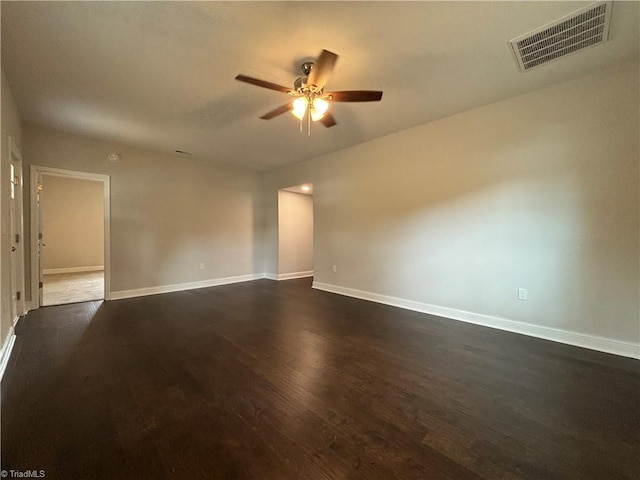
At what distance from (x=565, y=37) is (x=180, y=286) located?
6.17 metres

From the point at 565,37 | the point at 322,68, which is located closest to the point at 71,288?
the point at 322,68

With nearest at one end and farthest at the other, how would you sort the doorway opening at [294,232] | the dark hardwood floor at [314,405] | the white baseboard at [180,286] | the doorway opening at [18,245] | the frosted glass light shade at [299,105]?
the dark hardwood floor at [314,405]
the frosted glass light shade at [299,105]
the doorway opening at [18,245]
the white baseboard at [180,286]
the doorway opening at [294,232]

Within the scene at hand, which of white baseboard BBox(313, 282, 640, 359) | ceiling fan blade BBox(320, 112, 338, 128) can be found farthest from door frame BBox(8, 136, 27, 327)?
white baseboard BBox(313, 282, 640, 359)

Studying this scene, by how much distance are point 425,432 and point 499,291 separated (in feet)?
7.52

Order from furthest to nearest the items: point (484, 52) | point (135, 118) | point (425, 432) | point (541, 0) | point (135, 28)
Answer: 1. point (135, 118)
2. point (484, 52)
3. point (135, 28)
4. point (541, 0)
5. point (425, 432)

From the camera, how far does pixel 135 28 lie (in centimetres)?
196

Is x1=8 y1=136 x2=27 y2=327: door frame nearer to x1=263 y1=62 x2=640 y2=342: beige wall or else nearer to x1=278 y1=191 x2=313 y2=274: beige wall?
x1=278 y1=191 x2=313 y2=274: beige wall

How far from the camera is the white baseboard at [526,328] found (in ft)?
8.06

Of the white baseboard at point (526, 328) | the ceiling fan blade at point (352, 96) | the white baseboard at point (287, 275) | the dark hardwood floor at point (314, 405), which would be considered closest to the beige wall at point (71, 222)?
the white baseboard at point (287, 275)

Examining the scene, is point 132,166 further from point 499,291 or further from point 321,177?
point 499,291

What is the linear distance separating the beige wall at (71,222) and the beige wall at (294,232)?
563cm

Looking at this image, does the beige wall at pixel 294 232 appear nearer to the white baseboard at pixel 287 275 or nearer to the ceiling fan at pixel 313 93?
the white baseboard at pixel 287 275

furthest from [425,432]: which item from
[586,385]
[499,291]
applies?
[499,291]

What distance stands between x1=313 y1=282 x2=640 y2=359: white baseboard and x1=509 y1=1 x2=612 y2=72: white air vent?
2.59 metres
